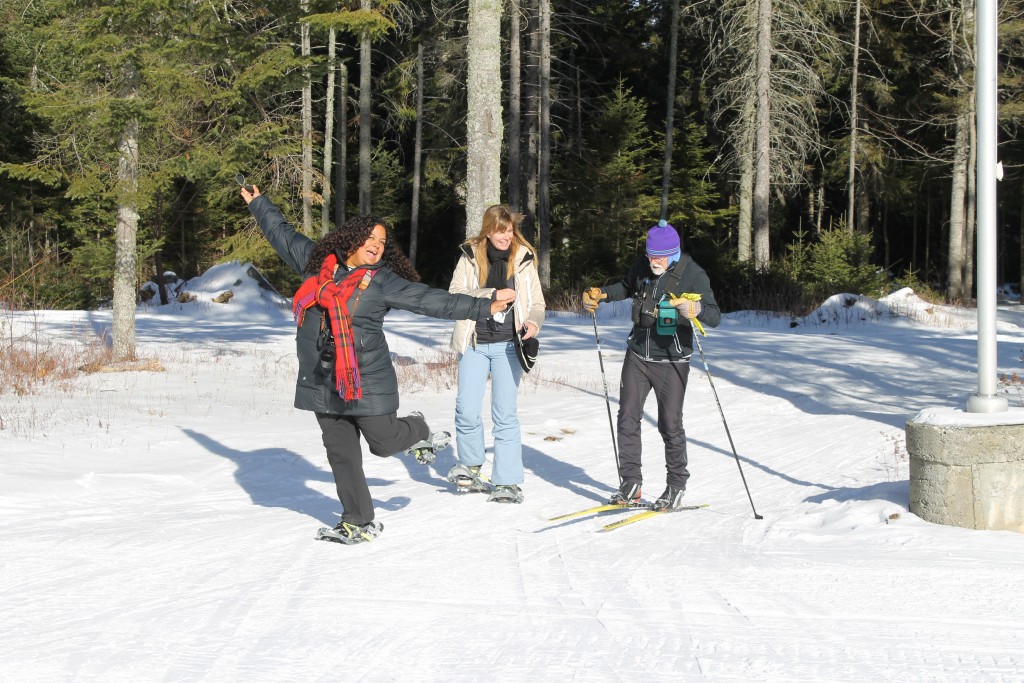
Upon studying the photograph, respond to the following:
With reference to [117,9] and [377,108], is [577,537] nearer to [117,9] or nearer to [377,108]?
[117,9]

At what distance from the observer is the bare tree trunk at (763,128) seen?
2705 centimetres

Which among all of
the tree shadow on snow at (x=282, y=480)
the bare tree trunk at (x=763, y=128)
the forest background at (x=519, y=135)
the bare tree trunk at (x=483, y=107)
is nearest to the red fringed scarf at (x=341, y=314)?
the tree shadow on snow at (x=282, y=480)

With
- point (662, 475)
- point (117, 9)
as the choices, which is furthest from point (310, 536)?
point (117, 9)

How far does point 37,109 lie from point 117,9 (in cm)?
175

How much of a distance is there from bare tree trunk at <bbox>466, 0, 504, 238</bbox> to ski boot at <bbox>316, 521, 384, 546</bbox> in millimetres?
6357

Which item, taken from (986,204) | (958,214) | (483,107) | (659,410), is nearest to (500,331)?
(659,410)

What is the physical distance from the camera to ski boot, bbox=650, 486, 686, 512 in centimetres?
702

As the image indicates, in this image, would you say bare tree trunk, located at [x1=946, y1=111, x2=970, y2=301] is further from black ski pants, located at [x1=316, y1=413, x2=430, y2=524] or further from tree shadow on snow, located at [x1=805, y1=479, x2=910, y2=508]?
black ski pants, located at [x1=316, y1=413, x2=430, y2=524]

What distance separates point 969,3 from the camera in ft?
92.0

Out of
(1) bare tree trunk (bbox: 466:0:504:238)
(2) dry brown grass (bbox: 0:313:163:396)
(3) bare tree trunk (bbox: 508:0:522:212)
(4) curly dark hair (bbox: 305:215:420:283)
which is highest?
(3) bare tree trunk (bbox: 508:0:522:212)

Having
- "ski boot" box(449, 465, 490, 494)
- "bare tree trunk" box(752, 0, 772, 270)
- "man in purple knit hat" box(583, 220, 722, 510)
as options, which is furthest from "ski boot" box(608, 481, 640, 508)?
"bare tree trunk" box(752, 0, 772, 270)

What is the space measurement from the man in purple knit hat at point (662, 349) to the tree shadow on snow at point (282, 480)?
5.51 ft

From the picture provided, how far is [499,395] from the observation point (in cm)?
727

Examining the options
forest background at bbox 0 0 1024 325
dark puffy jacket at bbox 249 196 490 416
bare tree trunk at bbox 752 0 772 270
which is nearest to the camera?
dark puffy jacket at bbox 249 196 490 416
